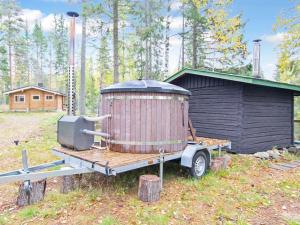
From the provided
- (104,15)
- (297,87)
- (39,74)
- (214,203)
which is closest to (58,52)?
(39,74)

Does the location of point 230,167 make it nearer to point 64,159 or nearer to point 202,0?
point 64,159

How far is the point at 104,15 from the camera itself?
534 inches

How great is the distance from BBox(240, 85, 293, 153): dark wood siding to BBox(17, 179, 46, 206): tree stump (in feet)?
20.5

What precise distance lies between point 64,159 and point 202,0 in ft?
46.4

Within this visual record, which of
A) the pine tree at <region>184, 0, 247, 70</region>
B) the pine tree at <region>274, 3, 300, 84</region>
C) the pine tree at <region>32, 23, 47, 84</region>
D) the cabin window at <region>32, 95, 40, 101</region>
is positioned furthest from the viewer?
the pine tree at <region>32, 23, 47, 84</region>

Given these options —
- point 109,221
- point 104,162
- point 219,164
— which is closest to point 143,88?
point 104,162

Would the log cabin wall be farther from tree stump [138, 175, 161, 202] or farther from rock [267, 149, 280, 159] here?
tree stump [138, 175, 161, 202]

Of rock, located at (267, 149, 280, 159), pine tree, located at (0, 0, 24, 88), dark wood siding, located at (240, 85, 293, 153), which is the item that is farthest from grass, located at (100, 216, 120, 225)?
pine tree, located at (0, 0, 24, 88)

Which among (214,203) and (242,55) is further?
(242,55)

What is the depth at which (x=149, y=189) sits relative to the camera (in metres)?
4.47

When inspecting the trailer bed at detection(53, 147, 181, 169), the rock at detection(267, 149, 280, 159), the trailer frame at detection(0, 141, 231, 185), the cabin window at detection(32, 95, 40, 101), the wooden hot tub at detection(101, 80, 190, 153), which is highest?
the cabin window at detection(32, 95, 40, 101)

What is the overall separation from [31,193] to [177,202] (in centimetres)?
268

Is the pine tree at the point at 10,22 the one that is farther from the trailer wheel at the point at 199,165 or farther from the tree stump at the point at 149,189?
the tree stump at the point at 149,189

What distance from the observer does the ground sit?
3.93 m
